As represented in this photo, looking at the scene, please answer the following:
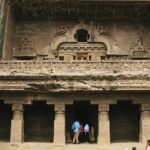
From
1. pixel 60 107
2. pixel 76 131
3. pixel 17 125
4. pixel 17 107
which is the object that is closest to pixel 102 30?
pixel 60 107

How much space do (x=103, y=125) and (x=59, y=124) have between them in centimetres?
226

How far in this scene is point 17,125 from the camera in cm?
2272

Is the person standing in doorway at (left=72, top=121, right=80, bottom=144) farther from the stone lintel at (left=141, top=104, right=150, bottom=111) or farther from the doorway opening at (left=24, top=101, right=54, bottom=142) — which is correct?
the stone lintel at (left=141, top=104, right=150, bottom=111)

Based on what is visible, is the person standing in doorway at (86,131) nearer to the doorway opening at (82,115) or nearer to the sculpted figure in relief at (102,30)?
the doorway opening at (82,115)

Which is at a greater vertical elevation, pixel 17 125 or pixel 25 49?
pixel 25 49

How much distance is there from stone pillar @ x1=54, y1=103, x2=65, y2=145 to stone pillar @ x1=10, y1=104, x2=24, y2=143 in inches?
69.4

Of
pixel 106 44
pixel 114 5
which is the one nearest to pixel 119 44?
pixel 106 44

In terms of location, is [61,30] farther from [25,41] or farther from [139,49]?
[139,49]

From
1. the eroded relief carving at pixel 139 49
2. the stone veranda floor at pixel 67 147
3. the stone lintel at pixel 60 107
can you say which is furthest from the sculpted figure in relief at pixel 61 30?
the stone veranda floor at pixel 67 147

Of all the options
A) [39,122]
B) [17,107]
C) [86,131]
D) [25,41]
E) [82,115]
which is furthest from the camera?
[25,41]

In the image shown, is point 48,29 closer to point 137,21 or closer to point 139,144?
point 137,21

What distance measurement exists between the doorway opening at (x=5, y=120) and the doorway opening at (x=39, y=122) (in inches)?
36.2

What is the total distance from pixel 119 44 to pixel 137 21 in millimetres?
1967

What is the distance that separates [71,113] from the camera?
25.2 meters
